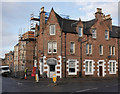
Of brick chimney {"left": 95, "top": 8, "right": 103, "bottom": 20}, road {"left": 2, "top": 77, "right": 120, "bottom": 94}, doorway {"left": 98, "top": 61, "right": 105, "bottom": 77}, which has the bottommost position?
road {"left": 2, "top": 77, "right": 120, "bottom": 94}

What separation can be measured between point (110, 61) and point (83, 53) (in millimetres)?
7249

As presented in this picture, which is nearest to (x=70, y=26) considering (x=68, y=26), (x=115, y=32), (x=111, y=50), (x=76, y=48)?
(x=68, y=26)

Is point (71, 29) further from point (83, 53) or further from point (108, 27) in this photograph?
point (108, 27)

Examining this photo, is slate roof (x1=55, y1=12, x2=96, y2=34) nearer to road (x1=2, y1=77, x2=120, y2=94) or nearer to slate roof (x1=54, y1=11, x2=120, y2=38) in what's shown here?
slate roof (x1=54, y1=11, x2=120, y2=38)

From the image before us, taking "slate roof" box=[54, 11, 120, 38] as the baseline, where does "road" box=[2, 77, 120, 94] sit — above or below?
below

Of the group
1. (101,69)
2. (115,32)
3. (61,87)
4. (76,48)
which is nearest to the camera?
(61,87)

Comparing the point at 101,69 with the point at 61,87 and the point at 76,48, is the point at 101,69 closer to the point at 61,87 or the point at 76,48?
the point at 76,48

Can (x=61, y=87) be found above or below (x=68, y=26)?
Answer: below

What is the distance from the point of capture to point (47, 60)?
2997 cm

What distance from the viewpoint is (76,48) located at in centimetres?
3133

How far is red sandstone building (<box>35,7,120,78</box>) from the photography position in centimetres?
2983

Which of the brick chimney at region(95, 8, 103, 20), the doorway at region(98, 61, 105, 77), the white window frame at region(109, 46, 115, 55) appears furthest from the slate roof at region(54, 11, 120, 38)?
the doorway at region(98, 61, 105, 77)

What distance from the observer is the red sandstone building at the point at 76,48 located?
97.9 ft

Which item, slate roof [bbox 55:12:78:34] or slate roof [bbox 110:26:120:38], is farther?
slate roof [bbox 110:26:120:38]
